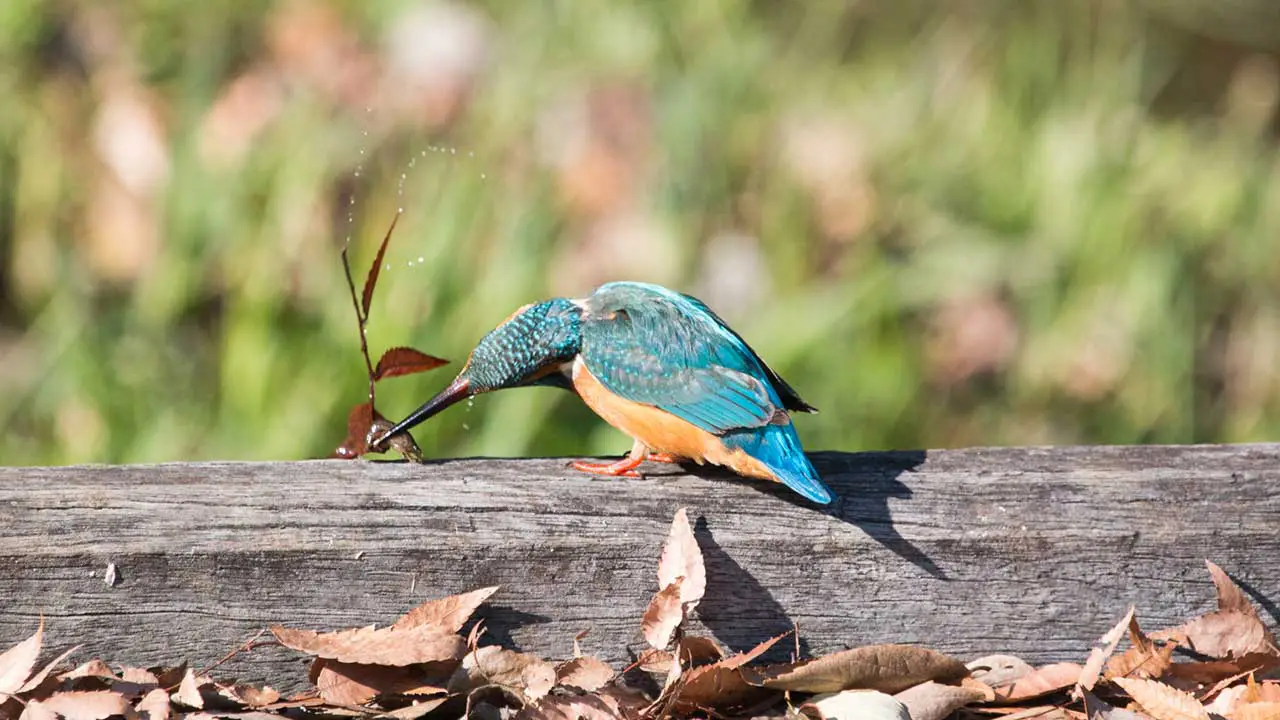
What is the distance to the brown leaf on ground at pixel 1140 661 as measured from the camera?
219 centimetres

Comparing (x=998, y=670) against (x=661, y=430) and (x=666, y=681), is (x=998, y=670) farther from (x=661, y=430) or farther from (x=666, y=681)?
(x=661, y=430)

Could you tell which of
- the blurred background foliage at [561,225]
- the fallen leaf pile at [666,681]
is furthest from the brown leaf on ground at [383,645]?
the blurred background foliage at [561,225]

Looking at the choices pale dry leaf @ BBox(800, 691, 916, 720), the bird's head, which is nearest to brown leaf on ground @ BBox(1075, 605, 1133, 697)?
pale dry leaf @ BBox(800, 691, 916, 720)

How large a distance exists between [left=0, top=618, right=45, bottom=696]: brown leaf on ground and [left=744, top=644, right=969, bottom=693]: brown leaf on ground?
1.00 meters

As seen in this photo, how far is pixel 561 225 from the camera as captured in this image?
14.0ft

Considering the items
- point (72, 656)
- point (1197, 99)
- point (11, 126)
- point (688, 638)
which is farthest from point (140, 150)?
point (1197, 99)

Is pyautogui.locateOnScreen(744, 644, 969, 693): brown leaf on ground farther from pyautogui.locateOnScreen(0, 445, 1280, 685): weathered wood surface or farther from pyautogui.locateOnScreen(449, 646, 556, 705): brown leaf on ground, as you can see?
pyautogui.locateOnScreen(449, 646, 556, 705): brown leaf on ground

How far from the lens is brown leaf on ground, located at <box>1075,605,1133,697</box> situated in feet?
7.09

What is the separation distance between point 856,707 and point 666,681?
0.28 m

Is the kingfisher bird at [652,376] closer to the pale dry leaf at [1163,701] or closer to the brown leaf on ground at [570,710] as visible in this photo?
the brown leaf on ground at [570,710]

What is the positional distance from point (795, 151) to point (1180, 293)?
141 centimetres

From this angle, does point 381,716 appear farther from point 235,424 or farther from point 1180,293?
point 1180,293

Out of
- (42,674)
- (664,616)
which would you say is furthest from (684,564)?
(42,674)

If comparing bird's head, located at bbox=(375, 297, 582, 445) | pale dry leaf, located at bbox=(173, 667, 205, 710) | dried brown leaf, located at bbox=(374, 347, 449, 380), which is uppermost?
bird's head, located at bbox=(375, 297, 582, 445)
